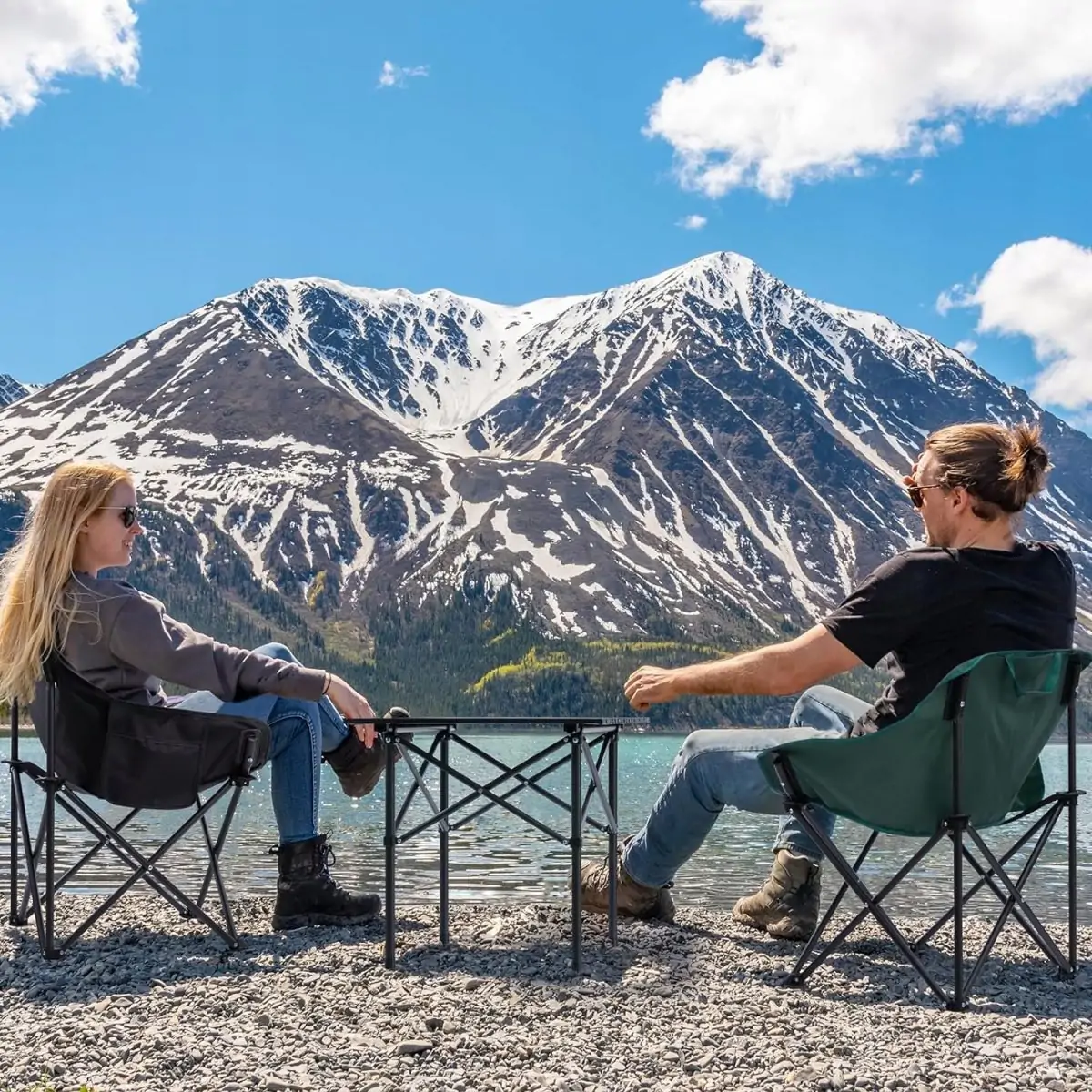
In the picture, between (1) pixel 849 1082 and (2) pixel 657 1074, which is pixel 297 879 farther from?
(1) pixel 849 1082

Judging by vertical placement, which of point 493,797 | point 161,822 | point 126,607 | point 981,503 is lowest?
point 161,822

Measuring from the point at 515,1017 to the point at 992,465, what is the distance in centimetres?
293

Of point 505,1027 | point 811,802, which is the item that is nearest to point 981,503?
point 811,802

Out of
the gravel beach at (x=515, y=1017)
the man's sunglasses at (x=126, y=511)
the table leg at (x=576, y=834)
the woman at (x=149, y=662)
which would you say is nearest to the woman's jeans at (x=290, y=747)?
the woman at (x=149, y=662)

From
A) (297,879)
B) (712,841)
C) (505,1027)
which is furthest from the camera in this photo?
(712,841)

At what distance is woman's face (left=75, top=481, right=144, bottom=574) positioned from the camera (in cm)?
598

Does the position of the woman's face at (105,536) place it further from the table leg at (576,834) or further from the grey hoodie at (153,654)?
the table leg at (576,834)

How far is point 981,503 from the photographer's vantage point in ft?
17.3

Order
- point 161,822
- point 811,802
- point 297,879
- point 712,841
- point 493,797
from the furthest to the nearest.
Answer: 1. point 161,822
2. point 712,841
3. point 297,879
4. point 493,797
5. point 811,802

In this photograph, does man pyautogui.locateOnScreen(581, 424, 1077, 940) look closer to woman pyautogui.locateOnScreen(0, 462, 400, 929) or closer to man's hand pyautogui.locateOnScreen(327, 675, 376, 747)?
man's hand pyautogui.locateOnScreen(327, 675, 376, 747)

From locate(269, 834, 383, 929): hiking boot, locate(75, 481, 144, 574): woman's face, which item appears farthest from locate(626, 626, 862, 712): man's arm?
locate(75, 481, 144, 574): woman's face

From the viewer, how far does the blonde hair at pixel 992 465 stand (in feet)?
17.2

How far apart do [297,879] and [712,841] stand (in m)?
12.8

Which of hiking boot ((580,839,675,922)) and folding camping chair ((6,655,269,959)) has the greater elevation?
folding camping chair ((6,655,269,959))
